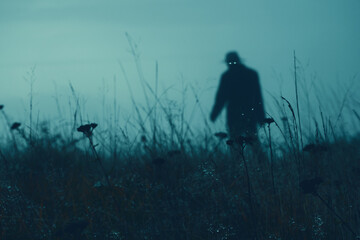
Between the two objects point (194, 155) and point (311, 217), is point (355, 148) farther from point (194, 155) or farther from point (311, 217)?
point (311, 217)

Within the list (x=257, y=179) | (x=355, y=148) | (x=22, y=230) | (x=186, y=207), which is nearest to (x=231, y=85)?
(x=355, y=148)

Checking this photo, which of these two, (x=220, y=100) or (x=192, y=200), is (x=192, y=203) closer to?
(x=192, y=200)

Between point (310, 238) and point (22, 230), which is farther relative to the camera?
point (22, 230)

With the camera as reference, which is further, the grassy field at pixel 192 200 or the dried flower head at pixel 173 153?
the dried flower head at pixel 173 153

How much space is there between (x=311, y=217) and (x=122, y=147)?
5.43 feet

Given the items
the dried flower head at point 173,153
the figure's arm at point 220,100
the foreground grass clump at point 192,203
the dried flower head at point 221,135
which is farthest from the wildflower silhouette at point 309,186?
the figure's arm at point 220,100

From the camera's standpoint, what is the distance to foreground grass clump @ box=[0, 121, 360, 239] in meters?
1.77

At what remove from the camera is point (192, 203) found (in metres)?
2.15

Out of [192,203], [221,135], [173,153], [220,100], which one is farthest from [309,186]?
[220,100]

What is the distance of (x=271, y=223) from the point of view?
72.0 inches

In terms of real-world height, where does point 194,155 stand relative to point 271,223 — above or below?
above

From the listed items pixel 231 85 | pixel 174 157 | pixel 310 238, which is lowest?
pixel 310 238

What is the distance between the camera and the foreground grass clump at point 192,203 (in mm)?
1767

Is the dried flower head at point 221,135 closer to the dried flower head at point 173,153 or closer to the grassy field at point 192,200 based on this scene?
the grassy field at point 192,200
